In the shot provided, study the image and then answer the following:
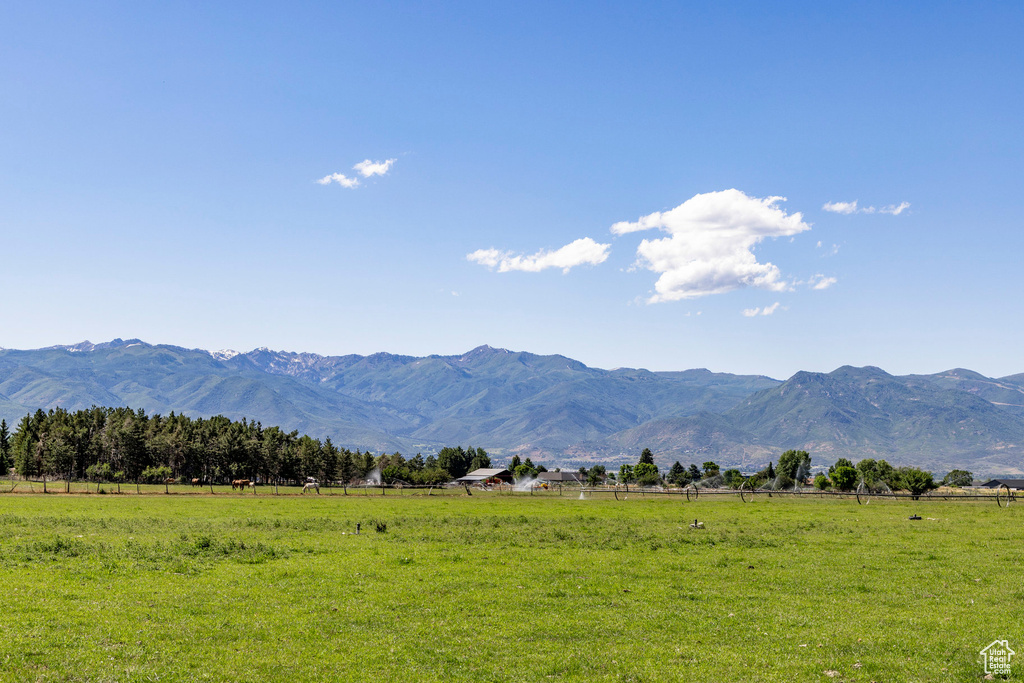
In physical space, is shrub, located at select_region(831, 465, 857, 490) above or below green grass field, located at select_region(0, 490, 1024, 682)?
below

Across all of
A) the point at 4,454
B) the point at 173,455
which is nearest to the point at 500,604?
the point at 173,455

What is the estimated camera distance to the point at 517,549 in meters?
34.3

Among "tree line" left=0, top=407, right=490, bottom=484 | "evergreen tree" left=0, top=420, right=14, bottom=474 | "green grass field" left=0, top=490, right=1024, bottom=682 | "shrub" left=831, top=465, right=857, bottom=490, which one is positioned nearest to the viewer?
"green grass field" left=0, top=490, right=1024, bottom=682

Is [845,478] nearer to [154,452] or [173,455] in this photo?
[173,455]

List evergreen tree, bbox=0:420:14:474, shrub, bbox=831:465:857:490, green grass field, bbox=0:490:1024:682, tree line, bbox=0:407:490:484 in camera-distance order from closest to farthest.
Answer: green grass field, bbox=0:490:1024:682 → tree line, bbox=0:407:490:484 → evergreen tree, bbox=0:420:14:474 → shrub, bbox=831:465:857:490

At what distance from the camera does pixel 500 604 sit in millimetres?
22969

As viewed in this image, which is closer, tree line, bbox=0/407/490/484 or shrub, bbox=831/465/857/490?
tree line, bbox=0/407/490/484

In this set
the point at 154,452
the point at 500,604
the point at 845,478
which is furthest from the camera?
the point at 845,478

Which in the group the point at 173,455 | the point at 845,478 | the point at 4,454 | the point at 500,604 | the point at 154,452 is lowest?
the point at 845,478

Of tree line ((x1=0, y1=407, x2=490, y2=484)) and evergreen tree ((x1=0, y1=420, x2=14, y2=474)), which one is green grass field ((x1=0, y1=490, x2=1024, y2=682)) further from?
evergreen tree ((x1=0, y1=420, x2=14, y2=474))

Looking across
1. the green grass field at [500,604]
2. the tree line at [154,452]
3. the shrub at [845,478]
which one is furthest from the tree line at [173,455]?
the green grass field at [500,604]

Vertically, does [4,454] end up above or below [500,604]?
below

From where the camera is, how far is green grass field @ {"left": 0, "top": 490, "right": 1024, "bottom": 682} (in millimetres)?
16891

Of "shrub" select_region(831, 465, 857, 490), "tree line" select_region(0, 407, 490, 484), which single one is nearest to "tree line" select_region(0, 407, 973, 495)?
"shrub" select_region(831, 465, 857, 490)
